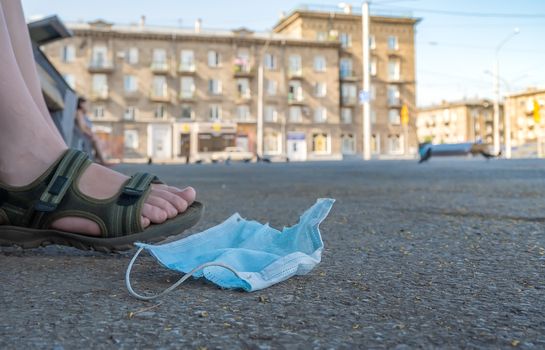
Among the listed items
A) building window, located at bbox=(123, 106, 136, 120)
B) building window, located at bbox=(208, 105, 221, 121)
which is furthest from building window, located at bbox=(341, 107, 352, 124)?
building window, located at bbox=(123, 106, 136, 120)

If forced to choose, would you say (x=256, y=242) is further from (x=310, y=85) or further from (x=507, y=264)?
(x=310, y=85)

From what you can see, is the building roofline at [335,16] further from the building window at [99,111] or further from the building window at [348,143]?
the building window at [99,111]

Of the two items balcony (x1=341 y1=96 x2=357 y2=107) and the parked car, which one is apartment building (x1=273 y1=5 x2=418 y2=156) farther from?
the parked car

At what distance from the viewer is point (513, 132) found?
5244 centimetres

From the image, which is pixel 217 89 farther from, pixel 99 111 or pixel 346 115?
pixel 346 115

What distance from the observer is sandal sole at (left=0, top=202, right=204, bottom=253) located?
947 millimetres

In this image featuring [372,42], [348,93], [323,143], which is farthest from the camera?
[372,42]

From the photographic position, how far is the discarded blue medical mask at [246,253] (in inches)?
28.1

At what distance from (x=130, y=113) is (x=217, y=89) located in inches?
185

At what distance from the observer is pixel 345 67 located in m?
31.2

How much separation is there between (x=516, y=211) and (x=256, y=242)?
1294mm

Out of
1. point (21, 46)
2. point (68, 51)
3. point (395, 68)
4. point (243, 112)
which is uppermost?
point (68, 51)

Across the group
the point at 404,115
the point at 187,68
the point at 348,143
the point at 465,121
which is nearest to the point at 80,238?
the point at 404,115

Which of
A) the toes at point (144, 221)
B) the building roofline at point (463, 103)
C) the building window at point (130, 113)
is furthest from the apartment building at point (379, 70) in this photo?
the toes at point (144, 221)
